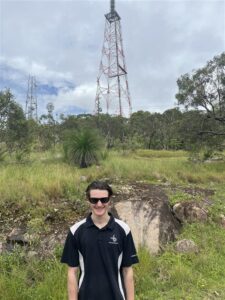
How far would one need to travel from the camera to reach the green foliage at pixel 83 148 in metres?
13.2

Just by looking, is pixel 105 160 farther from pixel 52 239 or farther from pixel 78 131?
pixel 52 239

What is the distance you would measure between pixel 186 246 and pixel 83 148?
8389 mm

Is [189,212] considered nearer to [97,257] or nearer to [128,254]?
[128,254]

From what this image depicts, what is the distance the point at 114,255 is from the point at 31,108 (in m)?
32.0

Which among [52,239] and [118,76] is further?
[118,76]

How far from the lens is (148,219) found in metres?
5.92

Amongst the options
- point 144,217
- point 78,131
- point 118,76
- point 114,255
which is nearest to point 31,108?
point 118,76

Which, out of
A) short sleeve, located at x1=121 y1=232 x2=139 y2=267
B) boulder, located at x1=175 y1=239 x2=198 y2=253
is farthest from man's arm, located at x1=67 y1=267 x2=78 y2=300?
boulder, located at x1=175 y1=239 x2=198 y2=253

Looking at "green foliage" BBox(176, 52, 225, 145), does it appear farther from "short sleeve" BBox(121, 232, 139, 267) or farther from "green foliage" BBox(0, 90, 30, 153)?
"short sleeve" BBox(121, 232, 139, 267)

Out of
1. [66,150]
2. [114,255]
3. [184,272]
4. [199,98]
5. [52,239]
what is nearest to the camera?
[114,255]

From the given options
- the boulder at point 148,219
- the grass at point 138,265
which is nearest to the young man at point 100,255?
the grass at point 138,265

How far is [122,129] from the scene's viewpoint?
3888 cm

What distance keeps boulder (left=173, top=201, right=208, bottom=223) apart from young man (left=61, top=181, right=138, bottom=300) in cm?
420

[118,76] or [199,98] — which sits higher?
[118,76]
